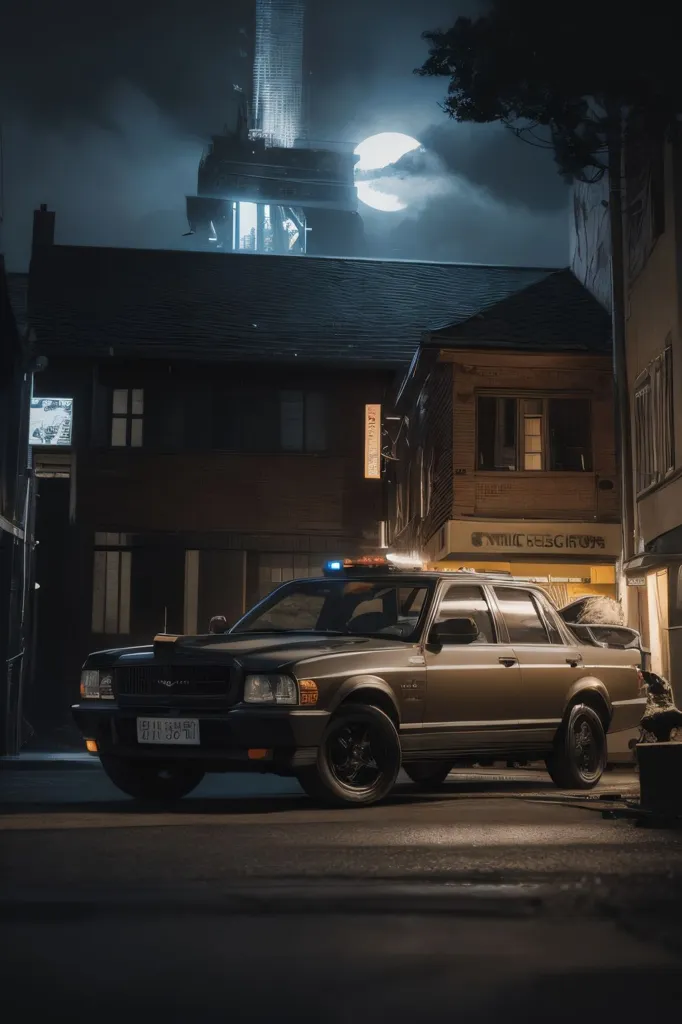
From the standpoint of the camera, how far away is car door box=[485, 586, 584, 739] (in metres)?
12.2

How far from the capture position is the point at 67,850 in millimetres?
7562

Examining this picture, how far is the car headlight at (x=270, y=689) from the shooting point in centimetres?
→ 1025

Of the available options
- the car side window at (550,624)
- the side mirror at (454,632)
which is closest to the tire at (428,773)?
the car side window at (550,624)

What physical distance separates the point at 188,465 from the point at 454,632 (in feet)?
A: 67.1

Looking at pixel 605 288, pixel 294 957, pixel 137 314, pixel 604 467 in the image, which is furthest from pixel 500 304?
pixel 294 957

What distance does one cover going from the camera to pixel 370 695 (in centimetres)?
1077

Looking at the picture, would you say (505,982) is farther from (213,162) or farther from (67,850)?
(213,162)

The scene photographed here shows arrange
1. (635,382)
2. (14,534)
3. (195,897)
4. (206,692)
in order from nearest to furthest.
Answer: (195,897) < (206,692) < (14,534) < (635,382)

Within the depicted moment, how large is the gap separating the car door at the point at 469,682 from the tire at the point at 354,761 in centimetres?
62

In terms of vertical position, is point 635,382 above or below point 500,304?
below

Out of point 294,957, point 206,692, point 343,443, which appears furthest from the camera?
point 343,443

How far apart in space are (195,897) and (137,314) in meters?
28.1

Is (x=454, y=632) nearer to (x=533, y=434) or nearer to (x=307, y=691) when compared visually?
(x=307, y=691)

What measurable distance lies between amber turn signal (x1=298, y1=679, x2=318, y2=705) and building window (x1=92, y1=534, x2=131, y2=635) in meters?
21.0
